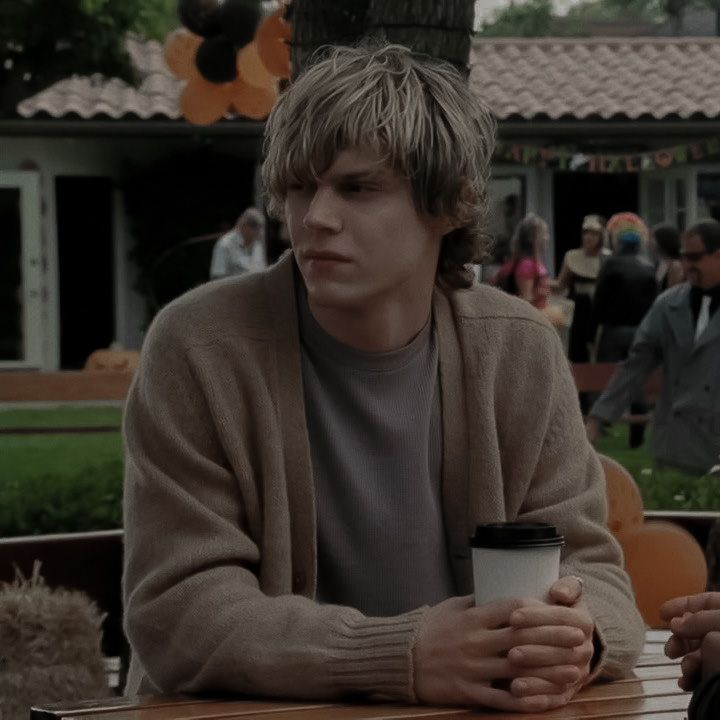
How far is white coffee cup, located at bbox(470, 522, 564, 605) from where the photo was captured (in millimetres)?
2188

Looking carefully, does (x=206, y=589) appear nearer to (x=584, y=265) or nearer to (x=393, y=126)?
(x=393, y=126)

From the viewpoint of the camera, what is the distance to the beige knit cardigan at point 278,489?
2.39 m

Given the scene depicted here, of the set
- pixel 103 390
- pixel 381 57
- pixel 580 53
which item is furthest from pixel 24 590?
pixel 580 53

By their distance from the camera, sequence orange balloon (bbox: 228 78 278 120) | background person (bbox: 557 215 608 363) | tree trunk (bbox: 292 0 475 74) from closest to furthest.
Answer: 1. tree trunk (bbox: 292 0 475 74)
2. orange balloon (bbox: 228 78 278 120)
3. background person (bbox: 557 215 608 363)

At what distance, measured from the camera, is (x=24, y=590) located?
368cm

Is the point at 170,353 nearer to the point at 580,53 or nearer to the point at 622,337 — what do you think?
the point at 622,337

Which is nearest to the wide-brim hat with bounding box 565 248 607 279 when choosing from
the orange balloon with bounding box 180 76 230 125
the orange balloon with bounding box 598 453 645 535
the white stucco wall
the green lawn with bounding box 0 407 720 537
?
the green lawn with bounding box 0 407 720 537

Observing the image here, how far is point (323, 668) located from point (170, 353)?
0.48 m

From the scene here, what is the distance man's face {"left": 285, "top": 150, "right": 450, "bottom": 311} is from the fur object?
1.36 m

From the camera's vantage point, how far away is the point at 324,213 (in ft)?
8.09

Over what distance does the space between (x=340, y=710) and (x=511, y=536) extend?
32 cm

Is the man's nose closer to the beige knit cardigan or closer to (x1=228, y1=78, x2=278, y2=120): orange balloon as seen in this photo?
the beige knit cardigan

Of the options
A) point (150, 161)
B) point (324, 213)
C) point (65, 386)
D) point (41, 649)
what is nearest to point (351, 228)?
point (324, 213)

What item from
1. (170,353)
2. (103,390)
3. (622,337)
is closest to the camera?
(170,353)
